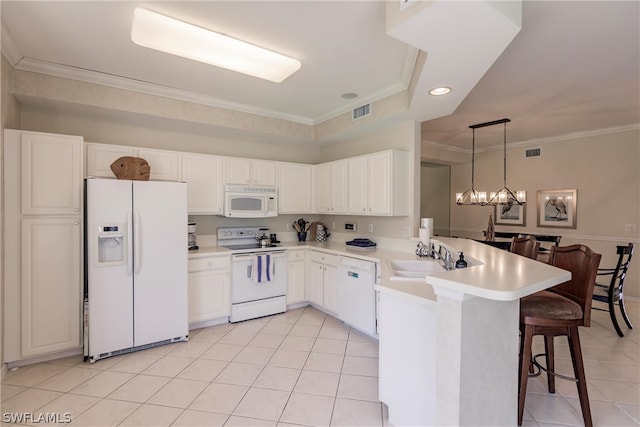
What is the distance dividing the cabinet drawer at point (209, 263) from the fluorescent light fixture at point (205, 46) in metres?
2.14

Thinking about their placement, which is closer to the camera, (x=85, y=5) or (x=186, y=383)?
(x=85, y=5)

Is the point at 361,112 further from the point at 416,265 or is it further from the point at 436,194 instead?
the point at 436,194

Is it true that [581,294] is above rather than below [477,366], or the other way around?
above

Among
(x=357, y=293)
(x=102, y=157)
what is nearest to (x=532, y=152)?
(x=357, y=293)

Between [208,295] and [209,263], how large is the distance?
384 mm

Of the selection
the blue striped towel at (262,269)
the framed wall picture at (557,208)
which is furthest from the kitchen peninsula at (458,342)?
the framed wall picture at (557,208)

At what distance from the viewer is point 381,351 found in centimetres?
208

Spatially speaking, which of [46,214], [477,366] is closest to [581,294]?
[477,366]

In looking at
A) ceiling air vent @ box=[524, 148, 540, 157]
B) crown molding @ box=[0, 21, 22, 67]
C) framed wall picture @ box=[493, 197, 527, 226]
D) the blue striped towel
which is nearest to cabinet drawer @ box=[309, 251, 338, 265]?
the blue striped towel

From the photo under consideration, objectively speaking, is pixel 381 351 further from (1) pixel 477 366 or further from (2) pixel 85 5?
(2) pixel 85 5

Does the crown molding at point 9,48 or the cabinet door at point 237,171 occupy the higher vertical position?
the crown molding at point 9,48

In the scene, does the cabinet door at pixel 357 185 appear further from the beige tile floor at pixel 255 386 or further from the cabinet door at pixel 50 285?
the cabinet door at pixel 50 285

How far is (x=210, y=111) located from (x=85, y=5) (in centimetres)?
172

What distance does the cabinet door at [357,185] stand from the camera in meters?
3.91
